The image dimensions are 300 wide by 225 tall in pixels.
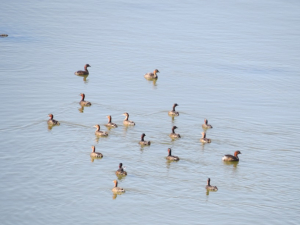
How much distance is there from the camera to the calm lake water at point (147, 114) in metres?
23.3

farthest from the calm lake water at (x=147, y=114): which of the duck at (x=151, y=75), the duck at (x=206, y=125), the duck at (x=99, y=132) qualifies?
the duck at (x=151, y=75)

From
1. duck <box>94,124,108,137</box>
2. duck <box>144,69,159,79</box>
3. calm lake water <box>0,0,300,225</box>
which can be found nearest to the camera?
calm lake water <box>0,0,300,225</box>

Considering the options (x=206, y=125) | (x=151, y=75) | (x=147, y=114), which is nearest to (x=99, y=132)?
(x=147, y=114)

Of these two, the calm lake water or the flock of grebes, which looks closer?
the calm lake water

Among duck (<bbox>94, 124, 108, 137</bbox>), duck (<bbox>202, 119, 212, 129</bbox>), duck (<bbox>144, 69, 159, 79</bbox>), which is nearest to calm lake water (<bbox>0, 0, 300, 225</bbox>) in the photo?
duck (<bbox>202, 119, 212, 129</bbox>)

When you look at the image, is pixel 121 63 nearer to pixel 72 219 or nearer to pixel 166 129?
pixel 166 129

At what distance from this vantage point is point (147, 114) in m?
32.1

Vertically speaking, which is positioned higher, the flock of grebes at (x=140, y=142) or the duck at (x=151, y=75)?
the duck at (x=151, y=75)

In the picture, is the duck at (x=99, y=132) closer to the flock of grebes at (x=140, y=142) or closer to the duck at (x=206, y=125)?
the flock of grebes at (x=140, y=142)

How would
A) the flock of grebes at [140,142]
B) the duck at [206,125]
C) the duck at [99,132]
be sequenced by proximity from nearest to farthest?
the flock of grebes at [140,142], the duck at [99,132], the duck at [206,125]

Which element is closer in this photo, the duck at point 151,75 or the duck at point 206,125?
the duck at point 206,125

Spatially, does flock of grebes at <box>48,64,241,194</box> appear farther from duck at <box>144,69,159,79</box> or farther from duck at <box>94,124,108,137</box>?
duck at <box>144,69,159,79</box>

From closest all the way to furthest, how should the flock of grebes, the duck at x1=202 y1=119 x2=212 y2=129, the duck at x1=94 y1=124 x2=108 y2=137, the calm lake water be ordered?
the calm lake water → the flock of grebes → the duck at x1=94 y1=124 x2=108 y2=137 → the duck at x1=202 y1=119 x2=212 y2=129

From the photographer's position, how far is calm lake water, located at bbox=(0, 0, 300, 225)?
23.3m
